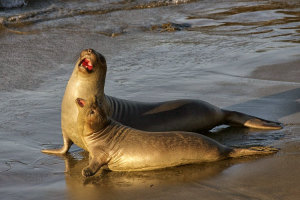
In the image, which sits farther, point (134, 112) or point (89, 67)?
point (134, 112)

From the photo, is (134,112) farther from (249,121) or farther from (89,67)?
(249,121)

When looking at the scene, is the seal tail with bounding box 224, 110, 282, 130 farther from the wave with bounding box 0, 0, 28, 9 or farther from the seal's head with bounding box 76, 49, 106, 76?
the wave with bounding box 0, 0, 28, 9

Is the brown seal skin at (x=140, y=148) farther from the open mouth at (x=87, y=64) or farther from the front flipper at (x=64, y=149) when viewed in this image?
the open mouth at (x=87, y=64)

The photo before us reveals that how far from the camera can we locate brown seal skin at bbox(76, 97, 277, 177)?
4961 mm

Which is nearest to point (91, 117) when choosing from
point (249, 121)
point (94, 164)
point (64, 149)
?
point (94, 164)

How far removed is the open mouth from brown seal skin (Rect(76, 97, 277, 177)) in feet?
1.92

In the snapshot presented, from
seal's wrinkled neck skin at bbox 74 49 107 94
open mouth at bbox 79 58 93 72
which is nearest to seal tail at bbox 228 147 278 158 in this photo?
seal's wrinkled neck skin at bbox 74 49 107 94

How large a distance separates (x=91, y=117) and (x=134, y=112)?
98 centimetres

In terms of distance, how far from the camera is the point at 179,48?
431 inches

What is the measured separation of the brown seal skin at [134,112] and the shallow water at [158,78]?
0.54 feet

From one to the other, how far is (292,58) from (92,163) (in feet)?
17.3

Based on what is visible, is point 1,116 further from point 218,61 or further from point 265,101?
point 218,61

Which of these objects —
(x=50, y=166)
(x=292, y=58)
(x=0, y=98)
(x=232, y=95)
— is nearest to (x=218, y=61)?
(x=292, y=58)

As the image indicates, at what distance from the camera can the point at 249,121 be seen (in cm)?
614
